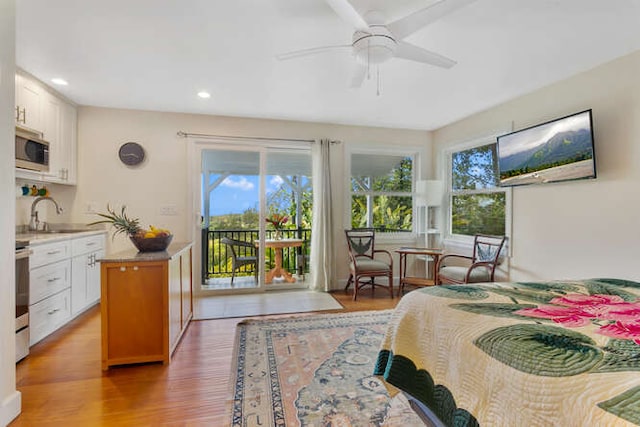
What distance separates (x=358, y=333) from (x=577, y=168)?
8.10 ft

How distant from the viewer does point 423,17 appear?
1.60 meters

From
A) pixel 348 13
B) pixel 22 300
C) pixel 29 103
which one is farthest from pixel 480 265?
pixel 29 103

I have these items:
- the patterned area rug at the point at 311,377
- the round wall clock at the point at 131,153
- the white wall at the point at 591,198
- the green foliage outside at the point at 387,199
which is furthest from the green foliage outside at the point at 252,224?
the white wall at the point at 591,198

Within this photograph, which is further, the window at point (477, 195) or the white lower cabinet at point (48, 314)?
the window at point (477, 195)

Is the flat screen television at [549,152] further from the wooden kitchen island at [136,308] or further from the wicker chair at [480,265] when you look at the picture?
the wooden kitchen island at [136,308]

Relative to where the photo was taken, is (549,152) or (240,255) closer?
(549,152)

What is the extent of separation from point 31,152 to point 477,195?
5.07 metres

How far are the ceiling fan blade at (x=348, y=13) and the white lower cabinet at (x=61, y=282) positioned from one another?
8.10ft

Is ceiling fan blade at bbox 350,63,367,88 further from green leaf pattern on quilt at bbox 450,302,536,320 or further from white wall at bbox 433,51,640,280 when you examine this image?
white wall at bbox 433,51,640,280

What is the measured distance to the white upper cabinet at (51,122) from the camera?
9.11 ft

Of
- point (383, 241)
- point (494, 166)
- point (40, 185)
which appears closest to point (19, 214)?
point (40, 185)

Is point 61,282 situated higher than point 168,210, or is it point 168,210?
point 168,210

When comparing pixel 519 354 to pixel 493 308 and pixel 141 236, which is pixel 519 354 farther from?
pixel 141 236

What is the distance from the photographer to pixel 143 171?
3.83 meters
